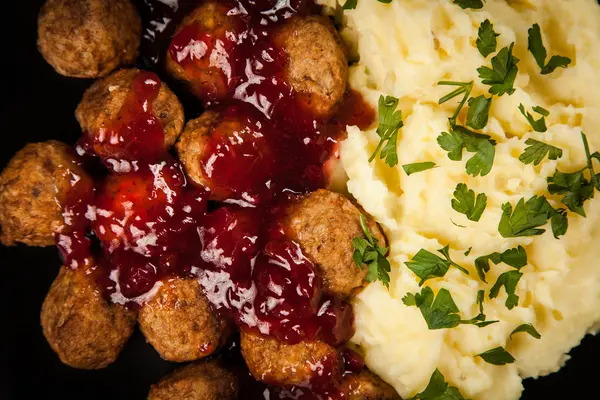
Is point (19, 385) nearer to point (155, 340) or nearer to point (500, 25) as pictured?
point (155, 340)

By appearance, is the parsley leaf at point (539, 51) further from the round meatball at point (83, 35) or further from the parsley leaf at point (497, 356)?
the round meatball at point (83, 35)

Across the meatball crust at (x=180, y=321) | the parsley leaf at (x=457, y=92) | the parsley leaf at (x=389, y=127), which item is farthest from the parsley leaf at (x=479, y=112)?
the meatball crust at (x=180, y=321)

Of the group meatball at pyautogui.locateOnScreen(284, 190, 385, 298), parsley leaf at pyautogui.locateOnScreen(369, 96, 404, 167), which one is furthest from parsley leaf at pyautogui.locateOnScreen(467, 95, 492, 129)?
meatball at pyautogui.locateOnScreen(284, 190, 385, 298)

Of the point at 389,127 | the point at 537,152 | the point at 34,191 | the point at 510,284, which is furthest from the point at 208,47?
the point at 510,284

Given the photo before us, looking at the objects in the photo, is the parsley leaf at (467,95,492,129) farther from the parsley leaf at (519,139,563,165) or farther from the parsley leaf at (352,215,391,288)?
the parsley leaf at (352,215,391,288)

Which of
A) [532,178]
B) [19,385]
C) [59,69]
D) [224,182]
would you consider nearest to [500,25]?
[532,178]

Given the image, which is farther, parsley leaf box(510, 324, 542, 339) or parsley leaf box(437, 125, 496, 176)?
parsley leaf box(510, 324, 542, 339)
